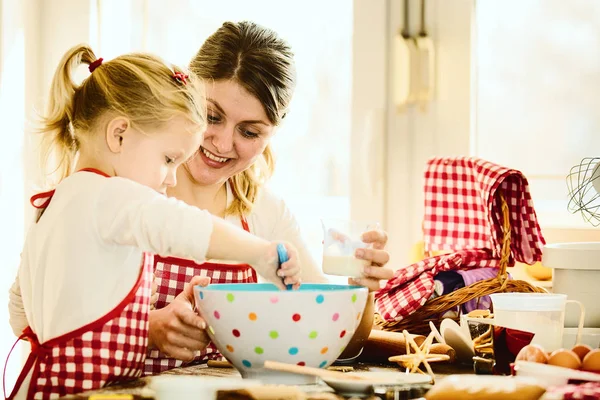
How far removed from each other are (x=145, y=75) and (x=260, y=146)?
475 mm

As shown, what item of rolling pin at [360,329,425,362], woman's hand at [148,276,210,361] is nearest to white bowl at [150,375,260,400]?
woman's hand at [148,276,210,361]

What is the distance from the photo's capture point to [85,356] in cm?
109

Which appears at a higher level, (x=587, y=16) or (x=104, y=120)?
(x=587, y=16)

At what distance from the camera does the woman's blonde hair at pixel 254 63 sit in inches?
63.6

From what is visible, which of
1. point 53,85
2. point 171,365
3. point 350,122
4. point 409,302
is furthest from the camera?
point 350,122

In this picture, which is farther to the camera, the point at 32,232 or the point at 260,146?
the point at 260,146

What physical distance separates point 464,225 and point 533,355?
861mm

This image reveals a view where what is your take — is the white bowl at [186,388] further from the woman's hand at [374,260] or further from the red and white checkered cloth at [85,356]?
the woman's hand at [374,260]

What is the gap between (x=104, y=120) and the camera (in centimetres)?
122

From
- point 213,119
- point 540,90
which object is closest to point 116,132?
point 213,119

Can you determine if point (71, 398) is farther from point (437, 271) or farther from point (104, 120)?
point (437, 271)

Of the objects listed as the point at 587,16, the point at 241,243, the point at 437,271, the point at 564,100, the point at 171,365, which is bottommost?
the point at 171,365

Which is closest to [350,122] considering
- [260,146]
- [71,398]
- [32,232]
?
[260,146]

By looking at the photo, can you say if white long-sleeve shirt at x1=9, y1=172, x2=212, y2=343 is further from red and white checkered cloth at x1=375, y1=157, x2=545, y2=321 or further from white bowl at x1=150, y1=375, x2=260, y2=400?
red and white checkered cloth at x1=375, y1=157, x2=545, y2=321
